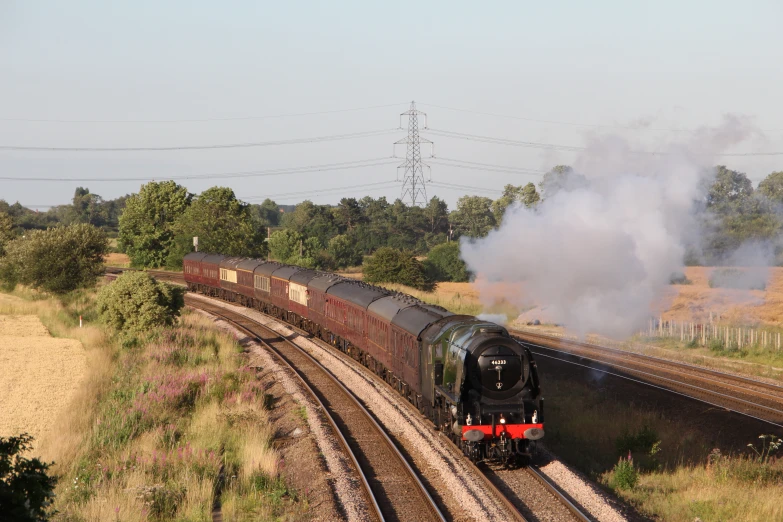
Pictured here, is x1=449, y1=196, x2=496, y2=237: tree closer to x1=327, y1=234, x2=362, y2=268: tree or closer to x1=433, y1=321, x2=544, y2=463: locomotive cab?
x1=327, y1=234, x2=362, y2=268: tree

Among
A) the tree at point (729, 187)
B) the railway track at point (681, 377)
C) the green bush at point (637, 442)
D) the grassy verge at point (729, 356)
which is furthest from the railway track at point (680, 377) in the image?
Result: the tree at point (729, 187)

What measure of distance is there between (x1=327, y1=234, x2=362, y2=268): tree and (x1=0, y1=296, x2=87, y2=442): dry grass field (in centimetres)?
4851

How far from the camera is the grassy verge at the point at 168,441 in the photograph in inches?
587

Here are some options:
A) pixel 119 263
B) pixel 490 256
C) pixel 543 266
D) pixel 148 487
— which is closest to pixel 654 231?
pixel 543 266

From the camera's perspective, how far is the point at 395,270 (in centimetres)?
7269

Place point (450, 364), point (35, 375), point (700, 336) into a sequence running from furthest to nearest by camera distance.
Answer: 1. point (700, 336)
2. point (35, 375)
3. point (450, 364)

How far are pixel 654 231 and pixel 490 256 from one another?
7.76 m

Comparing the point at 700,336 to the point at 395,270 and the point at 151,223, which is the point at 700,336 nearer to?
the point at 395,270

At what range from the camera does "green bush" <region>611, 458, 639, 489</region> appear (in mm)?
16844

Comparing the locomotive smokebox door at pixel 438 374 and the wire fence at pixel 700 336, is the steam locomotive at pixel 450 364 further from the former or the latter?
the wire fence at pixel 700 336

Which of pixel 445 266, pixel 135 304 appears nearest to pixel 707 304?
pixel 445 266

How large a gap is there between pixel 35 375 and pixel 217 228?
168 ft

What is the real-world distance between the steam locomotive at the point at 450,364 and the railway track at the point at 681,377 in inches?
392

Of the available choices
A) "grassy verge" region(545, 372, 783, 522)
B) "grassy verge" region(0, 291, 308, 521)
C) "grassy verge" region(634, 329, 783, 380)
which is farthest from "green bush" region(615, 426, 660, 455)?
"grassy verge" region(634, 329, 783, 380)
